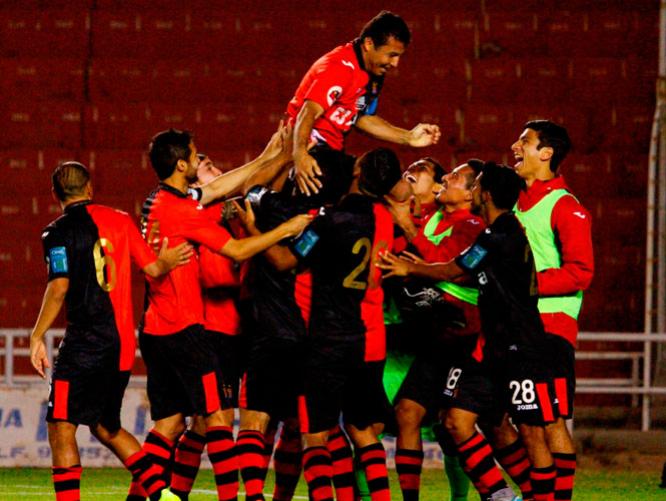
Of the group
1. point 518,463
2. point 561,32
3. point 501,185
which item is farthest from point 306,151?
point 561,32

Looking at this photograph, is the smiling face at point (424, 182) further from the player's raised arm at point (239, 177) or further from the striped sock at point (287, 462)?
the striped sock at point (287, 462)

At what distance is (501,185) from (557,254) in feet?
1.94

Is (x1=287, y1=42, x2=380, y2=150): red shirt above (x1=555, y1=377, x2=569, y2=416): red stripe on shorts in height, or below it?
above

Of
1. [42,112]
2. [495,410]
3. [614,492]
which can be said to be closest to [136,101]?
[42,112]

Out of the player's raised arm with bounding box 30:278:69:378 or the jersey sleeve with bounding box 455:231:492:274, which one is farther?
the jersey sleeve with bounding box 455:231:492:274

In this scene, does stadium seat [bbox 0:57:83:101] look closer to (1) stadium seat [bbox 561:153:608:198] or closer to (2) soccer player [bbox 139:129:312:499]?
(1) stadium seat [bbox 561:153:608:198]

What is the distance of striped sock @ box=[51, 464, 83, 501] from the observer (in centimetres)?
704

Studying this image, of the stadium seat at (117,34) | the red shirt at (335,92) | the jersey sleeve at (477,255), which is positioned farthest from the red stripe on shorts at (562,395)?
the stadium seat at (117,34)

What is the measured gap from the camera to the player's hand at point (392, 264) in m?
7.33

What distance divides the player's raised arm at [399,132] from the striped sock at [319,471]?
69.6 inches

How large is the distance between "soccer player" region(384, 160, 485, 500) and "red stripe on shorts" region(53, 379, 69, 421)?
6.35 ft

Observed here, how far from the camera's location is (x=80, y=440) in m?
11.8

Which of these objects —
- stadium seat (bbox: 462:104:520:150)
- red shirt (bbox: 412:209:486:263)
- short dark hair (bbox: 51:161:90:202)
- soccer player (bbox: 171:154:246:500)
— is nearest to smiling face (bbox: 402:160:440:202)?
red shirt (bbox: 412:209:486:263)

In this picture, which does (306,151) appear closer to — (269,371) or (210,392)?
(269,371)
